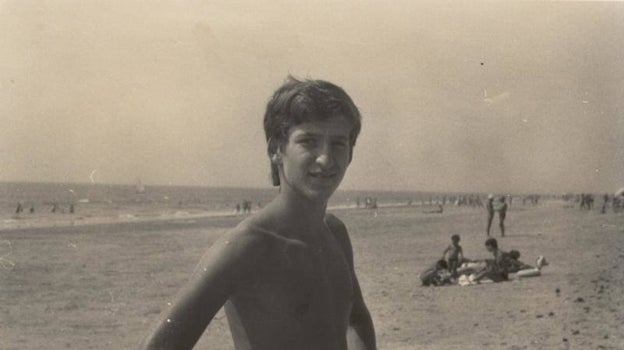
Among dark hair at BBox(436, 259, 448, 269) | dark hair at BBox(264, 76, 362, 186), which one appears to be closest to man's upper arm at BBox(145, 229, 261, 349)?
dark hair at BBox(264, 76, 362, 186)

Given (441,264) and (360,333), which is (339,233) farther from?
(441,264)

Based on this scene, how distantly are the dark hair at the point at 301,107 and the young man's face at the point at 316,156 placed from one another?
0.05 ft

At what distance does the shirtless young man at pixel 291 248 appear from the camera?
1.48m

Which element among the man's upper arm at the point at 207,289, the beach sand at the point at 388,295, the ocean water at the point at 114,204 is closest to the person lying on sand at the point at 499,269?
the beach sand at the point at 388,295

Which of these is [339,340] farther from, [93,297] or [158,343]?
[93,297]

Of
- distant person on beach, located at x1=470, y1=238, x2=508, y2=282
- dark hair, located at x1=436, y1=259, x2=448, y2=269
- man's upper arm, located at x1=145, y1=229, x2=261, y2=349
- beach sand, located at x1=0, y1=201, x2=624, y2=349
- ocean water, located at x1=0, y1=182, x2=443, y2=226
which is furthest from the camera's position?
ocean water, located at x1=0, y1=182, x2=443, y2=226

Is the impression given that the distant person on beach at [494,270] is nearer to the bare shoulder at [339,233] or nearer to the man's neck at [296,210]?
the bare shoulder at [339,233]

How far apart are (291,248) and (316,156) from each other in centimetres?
20

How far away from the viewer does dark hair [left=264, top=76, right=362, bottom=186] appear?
60.9 inches

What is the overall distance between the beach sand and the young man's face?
4.96ft

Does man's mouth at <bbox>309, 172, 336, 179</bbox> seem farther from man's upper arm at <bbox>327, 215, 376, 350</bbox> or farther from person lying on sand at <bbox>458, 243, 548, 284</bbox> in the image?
person lying on sand at <bbox>458, 243, 548, 284</bbox>

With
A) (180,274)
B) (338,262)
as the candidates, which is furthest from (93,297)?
(338,262)

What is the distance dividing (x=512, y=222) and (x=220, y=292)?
82.5 ft

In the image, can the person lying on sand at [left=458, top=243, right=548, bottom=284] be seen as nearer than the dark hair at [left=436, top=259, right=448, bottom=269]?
Yes
